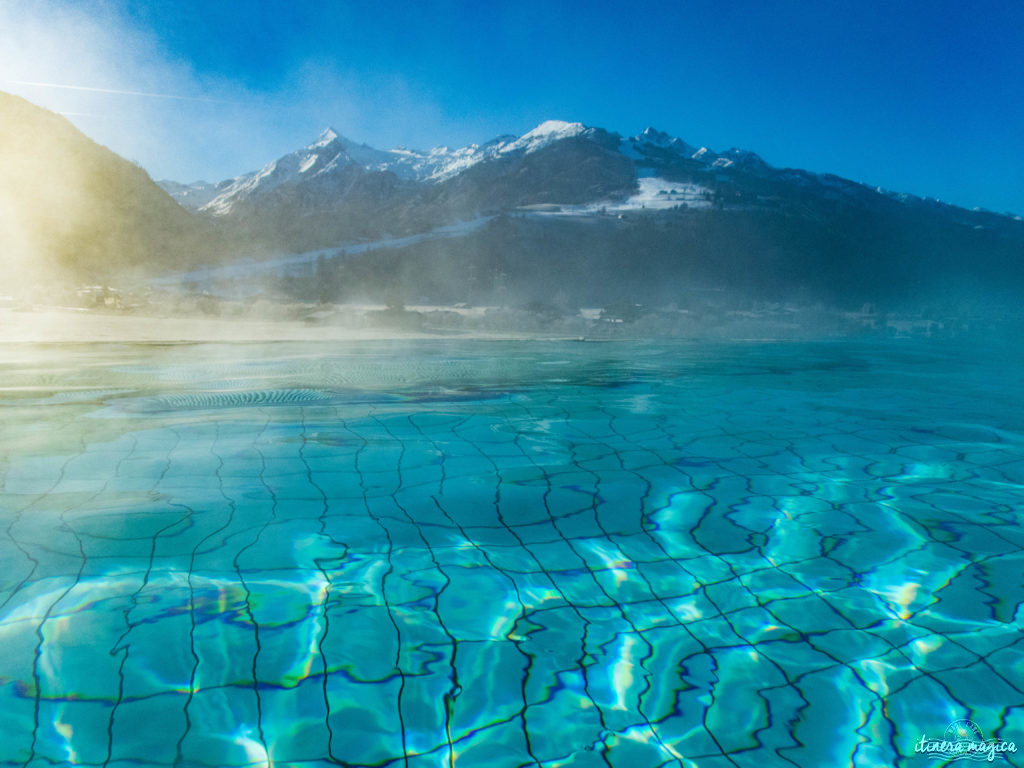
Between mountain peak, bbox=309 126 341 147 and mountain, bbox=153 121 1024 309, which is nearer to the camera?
mountain, bbox=153 121 1024 309

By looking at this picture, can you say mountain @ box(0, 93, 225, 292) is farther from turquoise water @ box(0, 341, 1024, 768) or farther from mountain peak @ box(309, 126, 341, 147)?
mountain peak @ box(309, 126, 341, 147)

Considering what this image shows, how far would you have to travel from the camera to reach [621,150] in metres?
32.7

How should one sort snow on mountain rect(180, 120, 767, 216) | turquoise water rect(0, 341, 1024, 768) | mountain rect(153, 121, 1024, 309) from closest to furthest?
1. turquoise water rect(0, 341, 1024, 768)
2. mountain rect(153, 121, 1024, 309)
3. snow on mountain rect(180, 120, 767, 216)

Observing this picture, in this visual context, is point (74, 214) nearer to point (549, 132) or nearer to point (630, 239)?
point (630, 239)

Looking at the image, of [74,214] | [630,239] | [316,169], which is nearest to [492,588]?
[74,214]

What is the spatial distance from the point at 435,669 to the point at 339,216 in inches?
722

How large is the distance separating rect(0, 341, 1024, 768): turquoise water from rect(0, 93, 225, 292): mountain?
34.5 feet

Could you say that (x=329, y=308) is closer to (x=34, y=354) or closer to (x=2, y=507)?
(x=34, y=354)

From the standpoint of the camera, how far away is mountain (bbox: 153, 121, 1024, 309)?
48.8 feet

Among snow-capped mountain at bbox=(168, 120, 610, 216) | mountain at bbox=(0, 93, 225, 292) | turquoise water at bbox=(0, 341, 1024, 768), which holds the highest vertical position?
snow-capped mountain at bbox=(168, 120, 610, 216)

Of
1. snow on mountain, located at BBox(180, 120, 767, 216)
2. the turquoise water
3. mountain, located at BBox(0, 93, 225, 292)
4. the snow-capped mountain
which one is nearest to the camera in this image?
the turquoise water

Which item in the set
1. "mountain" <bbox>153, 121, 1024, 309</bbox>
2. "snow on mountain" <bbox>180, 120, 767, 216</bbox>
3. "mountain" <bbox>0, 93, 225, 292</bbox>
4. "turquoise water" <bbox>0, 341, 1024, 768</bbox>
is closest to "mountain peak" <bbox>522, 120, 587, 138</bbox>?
"snow on mountain" <bbox>180, 120, 767, 216</bbox>

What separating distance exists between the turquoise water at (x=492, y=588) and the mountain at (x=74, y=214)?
10.5 meters

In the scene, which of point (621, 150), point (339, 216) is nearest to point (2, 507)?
point (339, 216)
